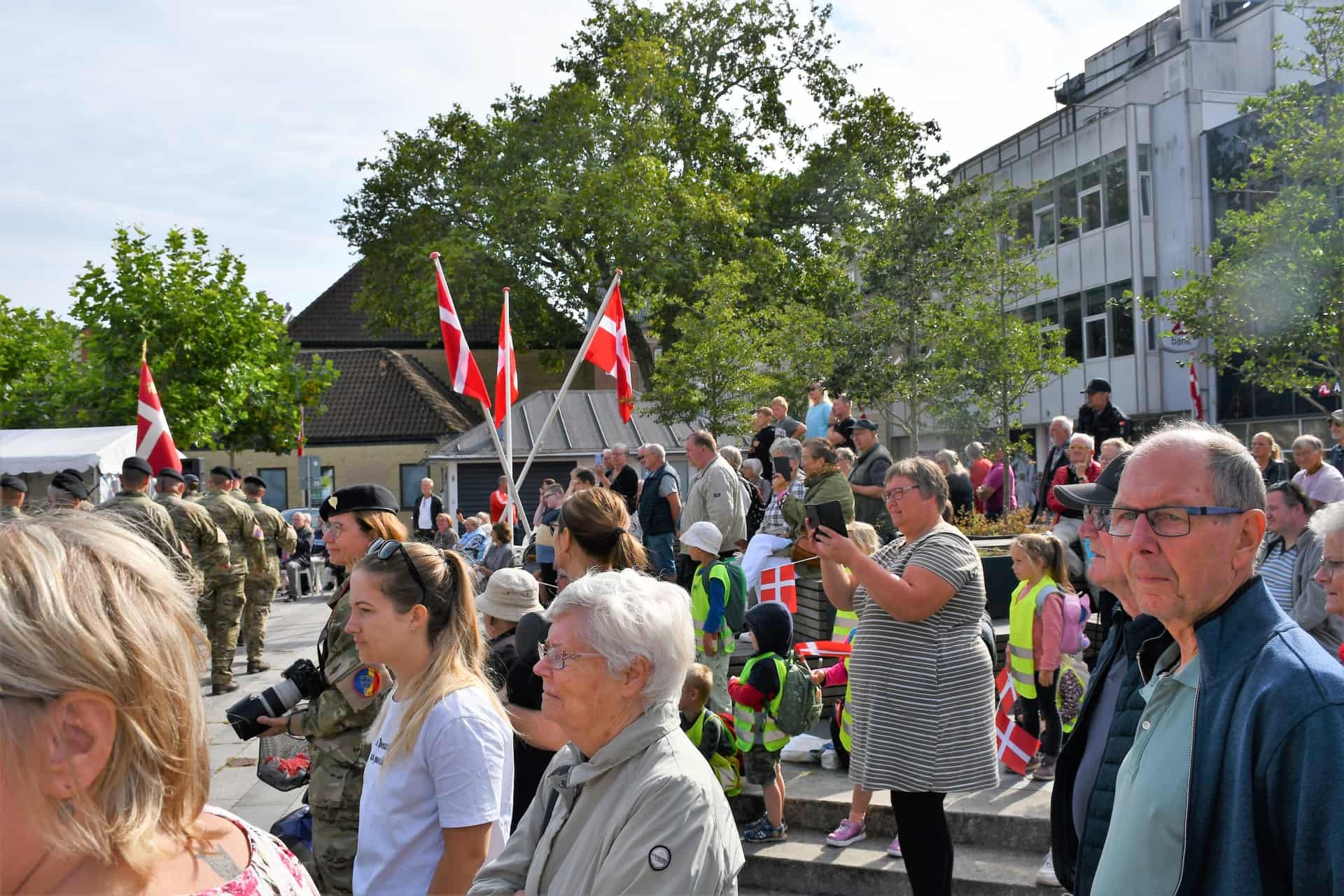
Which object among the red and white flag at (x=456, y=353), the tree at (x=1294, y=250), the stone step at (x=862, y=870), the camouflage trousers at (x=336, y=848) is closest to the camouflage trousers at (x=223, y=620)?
the red and white flag at (x=456, y=353)

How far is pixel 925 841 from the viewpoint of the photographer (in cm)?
451

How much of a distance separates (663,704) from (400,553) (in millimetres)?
1178

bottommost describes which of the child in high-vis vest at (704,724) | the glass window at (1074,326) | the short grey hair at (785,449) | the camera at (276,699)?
the child in high-vis vest at (704,724)

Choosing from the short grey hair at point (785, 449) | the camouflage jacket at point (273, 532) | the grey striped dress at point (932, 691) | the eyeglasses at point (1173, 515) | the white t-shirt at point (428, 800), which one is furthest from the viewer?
the camouflage jacket at point (273, 532)

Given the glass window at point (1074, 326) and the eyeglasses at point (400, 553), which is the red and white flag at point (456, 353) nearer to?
the eyeglasses at point (400, 553)

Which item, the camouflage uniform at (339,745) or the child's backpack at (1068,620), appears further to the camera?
the child's backpack at (1068,620)

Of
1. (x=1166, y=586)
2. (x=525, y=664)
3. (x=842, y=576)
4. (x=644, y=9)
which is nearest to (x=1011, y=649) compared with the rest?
(x=842, y=576)

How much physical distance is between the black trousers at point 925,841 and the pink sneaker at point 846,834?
64.5 inches

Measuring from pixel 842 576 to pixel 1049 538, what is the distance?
2.28 meters

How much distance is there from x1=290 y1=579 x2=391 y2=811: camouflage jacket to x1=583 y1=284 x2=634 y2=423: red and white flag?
11636mm

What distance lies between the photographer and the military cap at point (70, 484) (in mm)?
11594

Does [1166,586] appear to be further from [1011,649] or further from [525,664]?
[1011,649]

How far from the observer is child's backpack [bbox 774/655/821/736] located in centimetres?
600

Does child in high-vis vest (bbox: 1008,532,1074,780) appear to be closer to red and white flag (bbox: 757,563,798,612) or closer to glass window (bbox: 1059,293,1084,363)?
red and white flag (bbox: 757,563,798,612)
